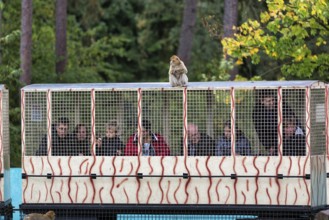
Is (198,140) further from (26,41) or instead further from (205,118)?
(26,41)

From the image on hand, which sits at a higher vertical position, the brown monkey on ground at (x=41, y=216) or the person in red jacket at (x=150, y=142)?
A: the person in red jacket at (x=150, y=142)

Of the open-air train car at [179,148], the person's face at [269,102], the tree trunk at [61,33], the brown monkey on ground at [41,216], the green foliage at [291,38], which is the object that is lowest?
the brown monkey on ground at [41,216]

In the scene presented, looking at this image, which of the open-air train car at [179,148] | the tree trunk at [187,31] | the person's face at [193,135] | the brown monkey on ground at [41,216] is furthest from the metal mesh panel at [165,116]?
the tree trunk at [187,31]

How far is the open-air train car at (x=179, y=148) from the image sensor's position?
20.3 metres

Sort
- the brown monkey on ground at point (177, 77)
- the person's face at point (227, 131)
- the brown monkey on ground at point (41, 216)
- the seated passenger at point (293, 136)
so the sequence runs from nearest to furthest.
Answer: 1. the brown monkey on ground at point (41, 216)
2. the seated passenger at point (293, 136)
3. the person's face at point (227, 131)
4. the brown monkey on ground at point (177, 77)

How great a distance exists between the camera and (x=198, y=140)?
2062 cm

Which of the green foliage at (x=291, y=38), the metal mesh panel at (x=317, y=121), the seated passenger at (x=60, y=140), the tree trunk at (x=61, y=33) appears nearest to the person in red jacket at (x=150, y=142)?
the seated passenger at (x=60, y=140)

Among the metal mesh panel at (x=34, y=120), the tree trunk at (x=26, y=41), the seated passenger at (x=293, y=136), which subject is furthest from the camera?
the tree trunk at (x=26, y=41)

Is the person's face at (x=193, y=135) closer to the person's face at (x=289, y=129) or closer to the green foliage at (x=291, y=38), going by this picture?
the person's face at (x=289, y=129)

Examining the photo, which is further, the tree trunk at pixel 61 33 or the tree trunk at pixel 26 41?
the tree trunk at pixel 61 33

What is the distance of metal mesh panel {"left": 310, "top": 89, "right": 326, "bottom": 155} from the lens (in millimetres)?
20391

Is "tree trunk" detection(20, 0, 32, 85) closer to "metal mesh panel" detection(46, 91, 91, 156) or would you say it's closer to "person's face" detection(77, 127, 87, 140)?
"metal mesh panel" detection(46, 91, 91, 156)

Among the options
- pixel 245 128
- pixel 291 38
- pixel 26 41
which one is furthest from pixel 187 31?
pixel 245 128

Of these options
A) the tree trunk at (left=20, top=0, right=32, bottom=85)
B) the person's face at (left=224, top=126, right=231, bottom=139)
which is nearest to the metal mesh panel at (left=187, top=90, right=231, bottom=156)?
the person's face at (left=224, top=126, right=231, bottom=139)
